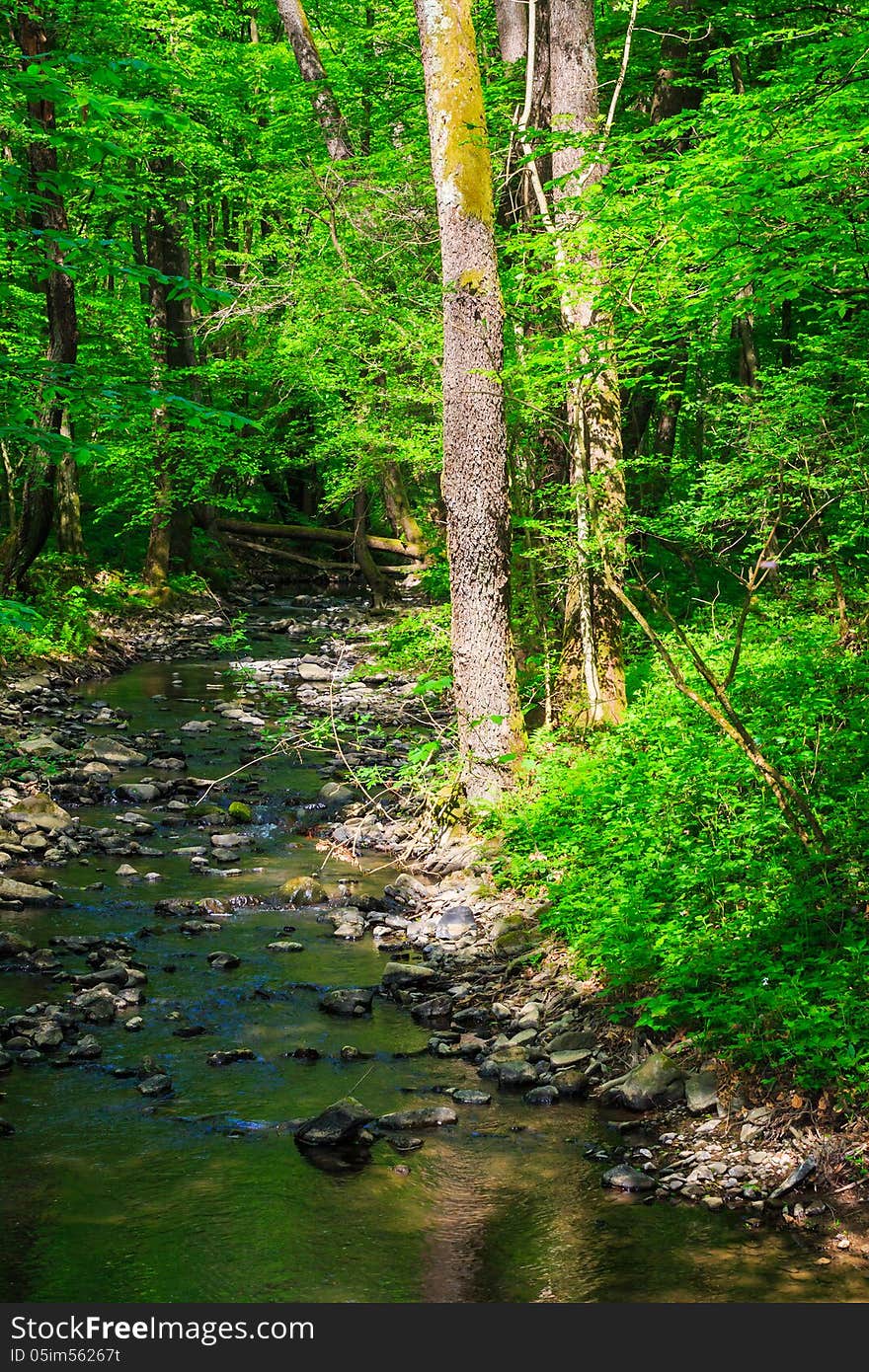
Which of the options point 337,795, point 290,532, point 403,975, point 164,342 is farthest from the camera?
point 290,532

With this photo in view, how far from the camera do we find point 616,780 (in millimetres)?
7324

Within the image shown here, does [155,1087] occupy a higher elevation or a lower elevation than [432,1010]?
higher

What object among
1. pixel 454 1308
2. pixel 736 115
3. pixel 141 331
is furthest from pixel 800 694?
pixel 141 331

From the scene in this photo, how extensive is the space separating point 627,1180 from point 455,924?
2.99m

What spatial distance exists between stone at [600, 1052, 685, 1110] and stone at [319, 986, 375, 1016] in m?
1.62

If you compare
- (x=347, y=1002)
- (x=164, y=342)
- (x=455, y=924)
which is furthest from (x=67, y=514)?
(x=347, y=1002)

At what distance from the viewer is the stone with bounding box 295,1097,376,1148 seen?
4891 millimetres

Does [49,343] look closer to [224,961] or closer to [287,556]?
[224,961]

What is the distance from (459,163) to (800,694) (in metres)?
4.66

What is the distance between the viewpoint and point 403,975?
6.73 meters

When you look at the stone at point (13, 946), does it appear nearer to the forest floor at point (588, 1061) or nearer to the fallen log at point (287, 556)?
the forest floor at point (588, 1061)

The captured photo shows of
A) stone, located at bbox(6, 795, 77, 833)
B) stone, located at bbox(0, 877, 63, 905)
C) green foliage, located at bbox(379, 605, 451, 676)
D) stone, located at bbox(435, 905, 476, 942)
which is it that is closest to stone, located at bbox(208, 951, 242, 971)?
stone, located at bbox(435, 905, 476, 942)

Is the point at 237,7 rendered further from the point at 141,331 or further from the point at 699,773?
the point at 699,773

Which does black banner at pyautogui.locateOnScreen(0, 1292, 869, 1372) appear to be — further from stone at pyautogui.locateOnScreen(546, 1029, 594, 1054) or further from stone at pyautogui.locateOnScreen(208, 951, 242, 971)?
stone at pyautogui.locateOnScreen(208, 951, 242, 971)
